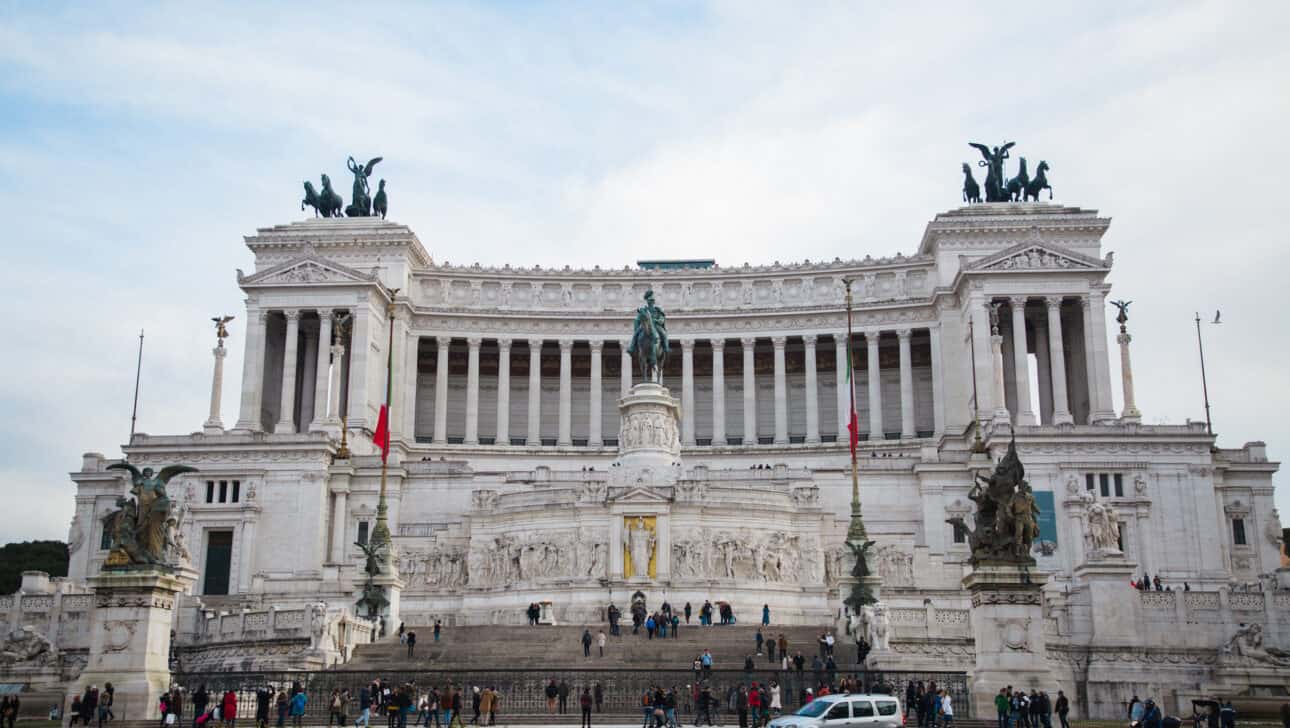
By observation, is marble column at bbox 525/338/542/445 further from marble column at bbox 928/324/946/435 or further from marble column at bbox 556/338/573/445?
marble column at bbox 928/324/946/435

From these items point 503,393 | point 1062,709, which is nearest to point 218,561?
point 503,393

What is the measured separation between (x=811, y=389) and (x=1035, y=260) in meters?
17.6

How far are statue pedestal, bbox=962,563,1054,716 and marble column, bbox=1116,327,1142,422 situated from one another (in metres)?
44.4

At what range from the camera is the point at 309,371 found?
92500 millimetres

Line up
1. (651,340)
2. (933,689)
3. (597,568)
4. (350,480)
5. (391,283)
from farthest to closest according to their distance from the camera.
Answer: (391,283), (350,480), (651,340), (597,568), (933,689)

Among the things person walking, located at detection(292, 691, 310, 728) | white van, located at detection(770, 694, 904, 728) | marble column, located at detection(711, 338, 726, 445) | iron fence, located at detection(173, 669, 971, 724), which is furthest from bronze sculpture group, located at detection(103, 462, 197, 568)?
marble column, located at detection(711, 338, 726, 445)

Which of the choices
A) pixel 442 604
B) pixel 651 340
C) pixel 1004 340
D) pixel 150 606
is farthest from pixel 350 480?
pixel 1004 340

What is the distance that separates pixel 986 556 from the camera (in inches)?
1373

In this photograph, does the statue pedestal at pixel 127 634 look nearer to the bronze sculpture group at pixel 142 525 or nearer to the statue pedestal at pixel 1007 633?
the bronze sculpture group at pixel 142 525

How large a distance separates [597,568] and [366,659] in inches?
610

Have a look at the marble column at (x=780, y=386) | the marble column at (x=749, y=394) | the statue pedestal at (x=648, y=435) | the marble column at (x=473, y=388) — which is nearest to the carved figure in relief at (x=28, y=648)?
the statue pedestal at (x=648, y=435)

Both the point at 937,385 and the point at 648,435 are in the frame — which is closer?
the point at 648,435

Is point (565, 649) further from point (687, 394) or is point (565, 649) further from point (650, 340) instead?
point (687, 394)

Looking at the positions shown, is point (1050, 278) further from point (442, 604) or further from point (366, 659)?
point (366, 659)
